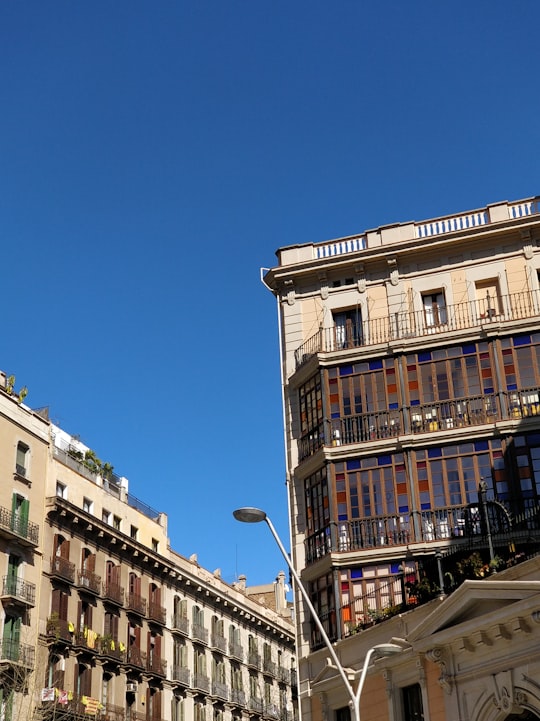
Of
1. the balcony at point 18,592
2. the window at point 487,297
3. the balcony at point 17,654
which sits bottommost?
the balcony at point 17,654

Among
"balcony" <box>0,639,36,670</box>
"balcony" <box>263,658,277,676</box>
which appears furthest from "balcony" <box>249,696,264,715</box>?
"balcony" <box>0,639,36,670</box>

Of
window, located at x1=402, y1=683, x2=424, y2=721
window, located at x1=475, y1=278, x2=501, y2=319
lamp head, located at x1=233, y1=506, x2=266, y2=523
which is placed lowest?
window, located at x1=402, y1=683, x2=424, y2=721

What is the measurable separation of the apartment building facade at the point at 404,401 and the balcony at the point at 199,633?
27754mm

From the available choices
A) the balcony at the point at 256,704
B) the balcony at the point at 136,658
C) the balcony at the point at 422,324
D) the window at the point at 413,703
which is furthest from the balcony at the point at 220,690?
the window at the point at 413,703

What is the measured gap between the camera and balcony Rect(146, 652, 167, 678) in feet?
184

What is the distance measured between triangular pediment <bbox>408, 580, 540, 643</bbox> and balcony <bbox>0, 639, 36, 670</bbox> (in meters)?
25.2

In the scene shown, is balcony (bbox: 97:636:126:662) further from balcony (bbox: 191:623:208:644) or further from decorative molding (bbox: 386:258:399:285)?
decorative molding (bbox: 386:258:399:285)

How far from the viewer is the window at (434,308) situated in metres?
38.3

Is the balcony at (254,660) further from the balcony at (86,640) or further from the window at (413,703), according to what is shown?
the window at (413,703)

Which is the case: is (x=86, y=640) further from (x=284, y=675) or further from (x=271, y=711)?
(x=284, y=675)

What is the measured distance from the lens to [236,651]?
6800 centimetres

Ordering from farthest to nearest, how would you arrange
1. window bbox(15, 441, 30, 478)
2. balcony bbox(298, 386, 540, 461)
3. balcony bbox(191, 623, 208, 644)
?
1. balcony bbox(191, 623, 208, 644)
2. window bbox(15, 441, 30, 478)
3. balcony bbox(298, 386, 540, 461)

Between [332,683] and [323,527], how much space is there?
638 cm

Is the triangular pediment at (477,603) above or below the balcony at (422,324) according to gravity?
below
